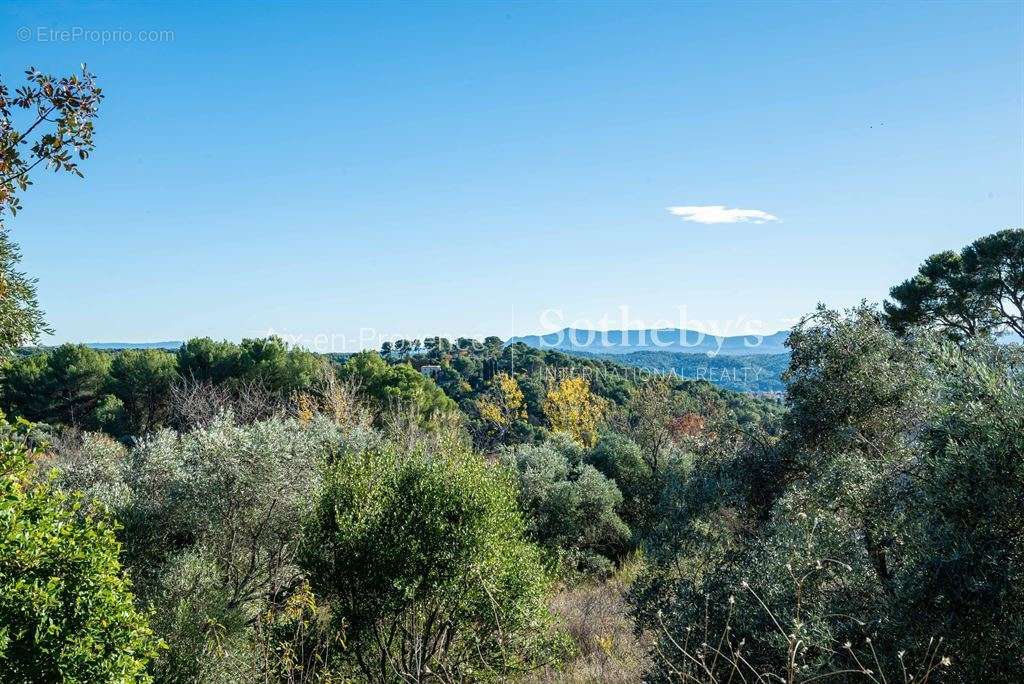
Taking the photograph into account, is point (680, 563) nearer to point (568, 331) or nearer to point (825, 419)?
point (825, 419)

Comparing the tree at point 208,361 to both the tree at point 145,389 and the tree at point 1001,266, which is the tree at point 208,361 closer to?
the tree at point 145,389

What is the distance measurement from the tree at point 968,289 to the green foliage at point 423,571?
1477 centimetres

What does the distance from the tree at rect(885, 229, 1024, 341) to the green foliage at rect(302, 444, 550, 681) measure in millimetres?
14768

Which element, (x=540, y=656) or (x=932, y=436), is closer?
(x=932, y=436)

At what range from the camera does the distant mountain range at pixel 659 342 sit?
114 meters

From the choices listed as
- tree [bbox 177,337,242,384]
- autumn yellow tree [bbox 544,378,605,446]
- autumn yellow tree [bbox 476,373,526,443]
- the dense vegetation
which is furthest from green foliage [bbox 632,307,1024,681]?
tree [bbox 177,337,242,384]

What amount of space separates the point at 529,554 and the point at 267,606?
4974mm

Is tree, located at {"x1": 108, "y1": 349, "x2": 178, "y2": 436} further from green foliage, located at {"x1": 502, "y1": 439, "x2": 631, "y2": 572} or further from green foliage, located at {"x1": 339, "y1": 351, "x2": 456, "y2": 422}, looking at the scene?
green foliage, located at {"x1": 502, "y1": 439, "x2": 631, "y2": 572}

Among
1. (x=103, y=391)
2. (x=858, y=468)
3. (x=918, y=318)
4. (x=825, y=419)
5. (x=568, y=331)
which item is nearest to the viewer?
(x=858, y=468)

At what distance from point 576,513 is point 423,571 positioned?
38.4ft

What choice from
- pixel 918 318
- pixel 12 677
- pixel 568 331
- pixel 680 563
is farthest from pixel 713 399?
pixel 568 331

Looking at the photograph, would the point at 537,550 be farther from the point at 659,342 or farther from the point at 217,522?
the point at 659,342

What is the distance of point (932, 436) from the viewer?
6301 mm

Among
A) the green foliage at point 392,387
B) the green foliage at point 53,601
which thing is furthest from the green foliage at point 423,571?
the green foliage at point 392,387
